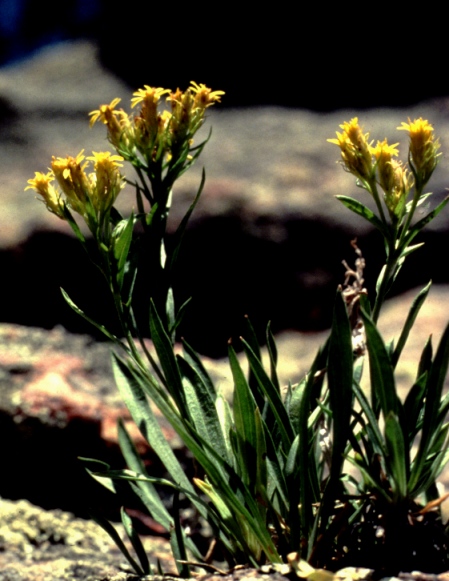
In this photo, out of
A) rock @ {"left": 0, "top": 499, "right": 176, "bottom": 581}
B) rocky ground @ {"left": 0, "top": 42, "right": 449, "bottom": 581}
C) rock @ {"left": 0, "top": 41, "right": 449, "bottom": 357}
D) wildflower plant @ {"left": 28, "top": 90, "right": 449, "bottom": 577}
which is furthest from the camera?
rock @ {"left": 0, "top": 41, "right": 449, "bottom": 357}

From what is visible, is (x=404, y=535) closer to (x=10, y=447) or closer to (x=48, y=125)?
(x=10, y=447)

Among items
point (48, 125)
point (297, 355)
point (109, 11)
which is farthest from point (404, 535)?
point (109, 11)

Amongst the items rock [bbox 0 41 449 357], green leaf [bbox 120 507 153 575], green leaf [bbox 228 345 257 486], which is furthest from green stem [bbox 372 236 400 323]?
rock [bbox 0 41 449 357]

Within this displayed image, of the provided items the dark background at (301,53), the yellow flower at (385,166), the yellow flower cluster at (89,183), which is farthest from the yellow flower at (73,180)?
the dark background at (301,53)

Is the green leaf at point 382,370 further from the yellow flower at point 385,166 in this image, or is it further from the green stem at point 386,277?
the yellow flower at point 385,166

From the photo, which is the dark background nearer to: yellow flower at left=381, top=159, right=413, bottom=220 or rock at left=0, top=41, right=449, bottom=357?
rock at left=0, top=41, right=449, bottom=357

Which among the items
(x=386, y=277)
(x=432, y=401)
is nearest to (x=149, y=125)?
(x=386, y=277)
